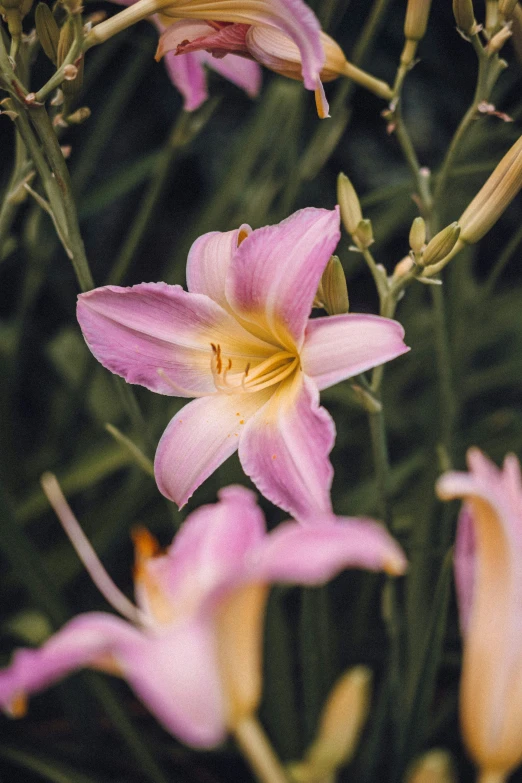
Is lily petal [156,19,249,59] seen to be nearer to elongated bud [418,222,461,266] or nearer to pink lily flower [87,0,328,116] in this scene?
pink lily flower [87,0,328,116]

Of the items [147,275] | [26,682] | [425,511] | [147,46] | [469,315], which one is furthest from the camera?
[147,275]

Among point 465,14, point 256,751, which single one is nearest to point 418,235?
point 465,14

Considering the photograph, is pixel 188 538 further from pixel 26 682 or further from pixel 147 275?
pixel 147 275

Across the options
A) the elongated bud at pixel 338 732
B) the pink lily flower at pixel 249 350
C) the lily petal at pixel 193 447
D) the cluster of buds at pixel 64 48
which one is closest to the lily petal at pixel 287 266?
the pink lily flower at pixel 249 350

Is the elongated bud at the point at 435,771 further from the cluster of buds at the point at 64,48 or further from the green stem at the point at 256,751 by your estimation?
the cluster of buds at the point at 64,48

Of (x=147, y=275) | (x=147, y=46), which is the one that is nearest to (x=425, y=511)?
(x=147, y=46)

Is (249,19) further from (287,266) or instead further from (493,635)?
(493,635)
